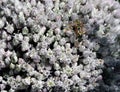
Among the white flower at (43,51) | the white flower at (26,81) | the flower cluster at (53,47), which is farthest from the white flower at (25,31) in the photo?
the white flower at (26,81)

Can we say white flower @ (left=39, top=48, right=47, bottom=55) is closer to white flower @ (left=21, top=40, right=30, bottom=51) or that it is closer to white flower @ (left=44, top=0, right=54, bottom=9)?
white flower @ (left=21, top=40, right=30, bottom=51)

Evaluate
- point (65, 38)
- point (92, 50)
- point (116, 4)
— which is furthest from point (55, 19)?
point (116, 4)

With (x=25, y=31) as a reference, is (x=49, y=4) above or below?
above

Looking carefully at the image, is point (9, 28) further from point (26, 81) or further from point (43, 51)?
point (26, 81)

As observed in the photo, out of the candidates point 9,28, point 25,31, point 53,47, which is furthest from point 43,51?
point 9,28

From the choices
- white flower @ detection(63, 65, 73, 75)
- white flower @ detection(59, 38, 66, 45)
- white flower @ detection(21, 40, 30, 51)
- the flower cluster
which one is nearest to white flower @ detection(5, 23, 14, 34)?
the flower cluster

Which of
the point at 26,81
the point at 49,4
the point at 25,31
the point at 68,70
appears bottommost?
the point at 26,81

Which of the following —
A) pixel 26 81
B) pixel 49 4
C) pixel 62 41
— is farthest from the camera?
pixel 49 4

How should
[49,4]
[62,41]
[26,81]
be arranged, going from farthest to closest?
[49,4] < [62,41] < [26,81]

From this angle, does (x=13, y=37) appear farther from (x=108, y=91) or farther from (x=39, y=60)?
(x=108, y=91)
